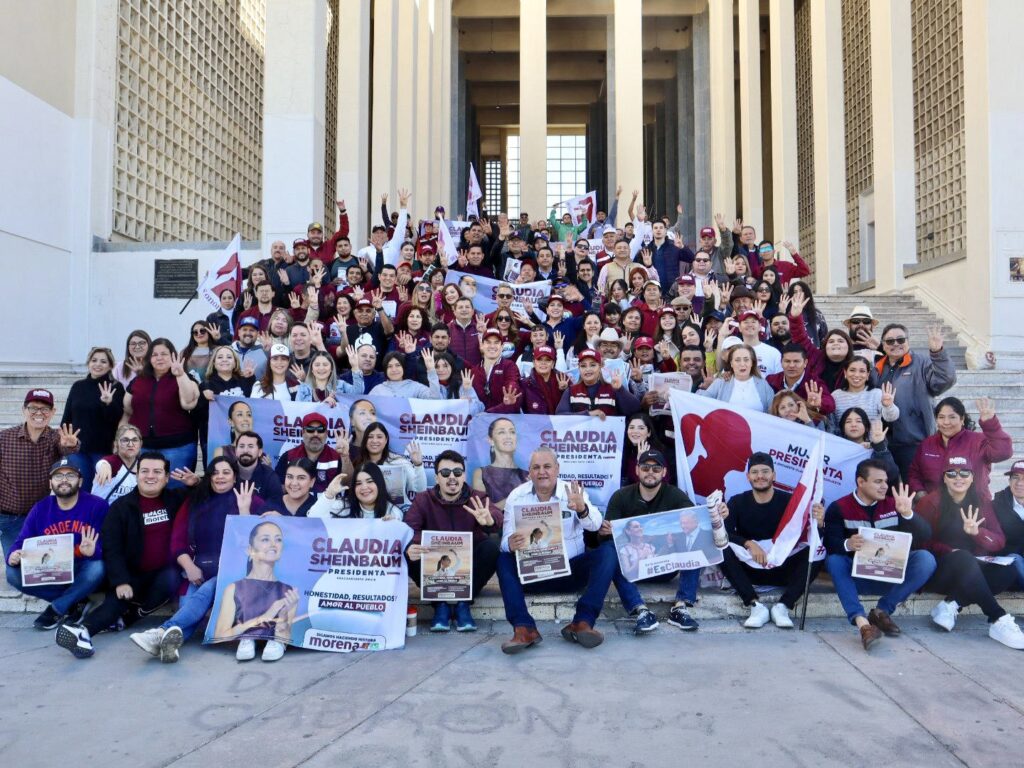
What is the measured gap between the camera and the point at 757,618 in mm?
5230

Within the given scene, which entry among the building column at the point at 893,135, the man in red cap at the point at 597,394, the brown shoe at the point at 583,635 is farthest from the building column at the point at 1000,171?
the brown shoe at the point at 583,635

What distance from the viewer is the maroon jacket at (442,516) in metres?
5.36

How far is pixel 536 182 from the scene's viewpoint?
20781 millimetres

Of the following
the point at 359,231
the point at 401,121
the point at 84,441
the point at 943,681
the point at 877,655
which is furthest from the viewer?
the point at 401,121

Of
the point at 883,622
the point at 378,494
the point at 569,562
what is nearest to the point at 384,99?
the point at 378,494

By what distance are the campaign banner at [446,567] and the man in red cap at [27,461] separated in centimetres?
289

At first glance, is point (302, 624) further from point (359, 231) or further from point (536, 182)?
point (536, 182)

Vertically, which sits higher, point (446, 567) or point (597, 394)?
point (597, 394)

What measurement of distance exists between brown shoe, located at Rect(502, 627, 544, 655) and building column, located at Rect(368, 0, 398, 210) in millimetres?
14536

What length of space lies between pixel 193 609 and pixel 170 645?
34cm

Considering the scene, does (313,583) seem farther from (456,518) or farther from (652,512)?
(652,512)

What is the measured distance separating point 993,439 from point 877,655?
2.00m

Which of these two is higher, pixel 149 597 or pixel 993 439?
pixel 993 439

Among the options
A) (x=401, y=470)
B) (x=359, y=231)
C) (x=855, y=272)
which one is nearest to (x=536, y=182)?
(x=359, y=231)
